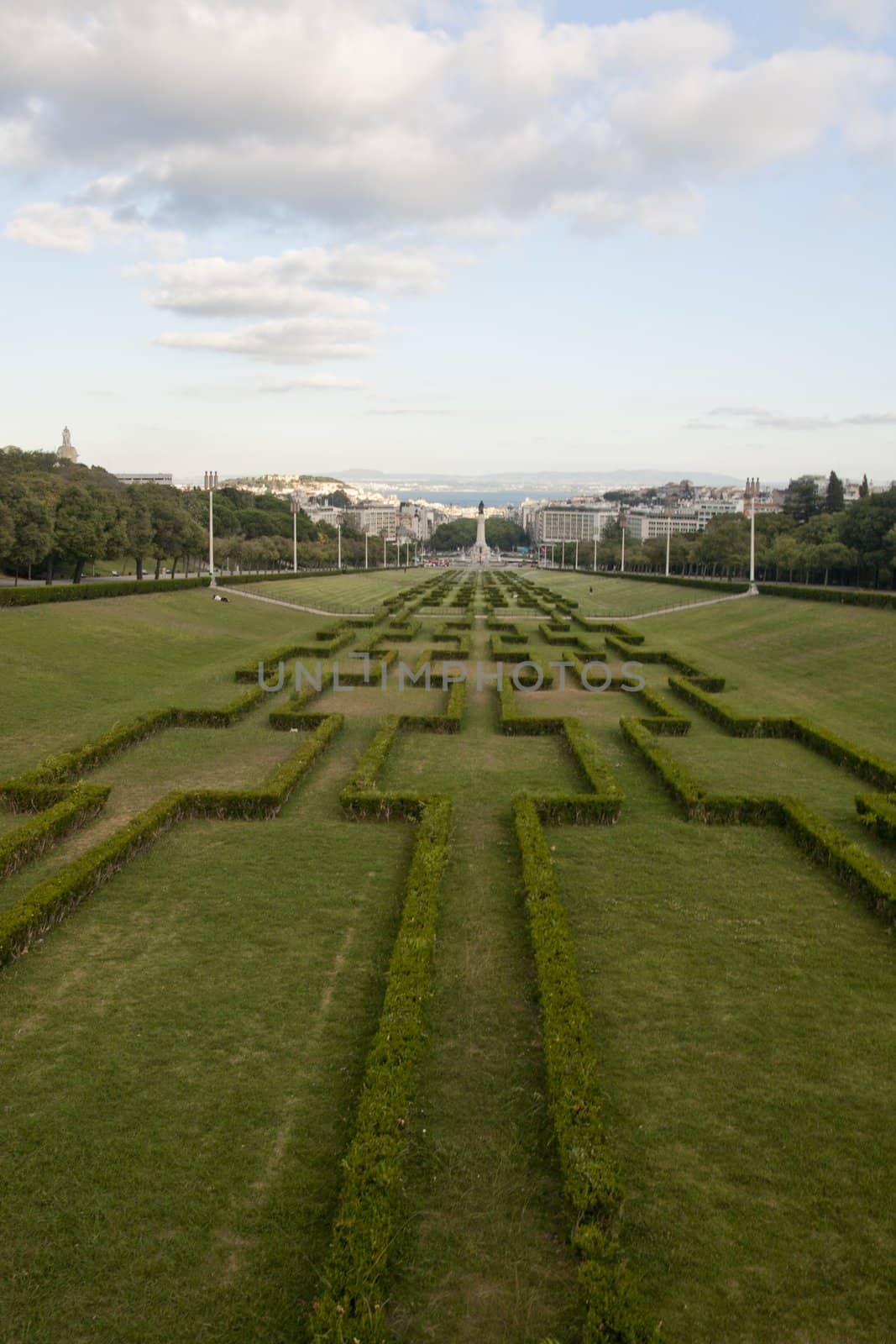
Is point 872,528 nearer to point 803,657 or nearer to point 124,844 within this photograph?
point 803,657

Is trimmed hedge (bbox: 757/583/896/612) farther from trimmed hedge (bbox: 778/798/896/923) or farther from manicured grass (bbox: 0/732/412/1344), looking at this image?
manicured grass (bbox: 0/732/412/1344)

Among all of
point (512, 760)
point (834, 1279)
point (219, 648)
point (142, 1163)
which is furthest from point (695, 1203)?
point (219, 648)

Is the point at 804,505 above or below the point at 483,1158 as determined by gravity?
above

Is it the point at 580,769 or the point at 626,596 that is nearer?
the point at 580,769

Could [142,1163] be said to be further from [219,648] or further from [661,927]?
[219,648]

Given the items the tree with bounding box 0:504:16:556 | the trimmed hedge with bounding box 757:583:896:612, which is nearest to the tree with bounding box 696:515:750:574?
the trimmed hedge with bounding box 757:583:896:612

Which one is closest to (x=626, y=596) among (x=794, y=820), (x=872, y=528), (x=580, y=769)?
(x=872, y=528)

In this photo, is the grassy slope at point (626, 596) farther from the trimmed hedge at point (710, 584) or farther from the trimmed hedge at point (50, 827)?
the trimmed hedge at point (50, 827)

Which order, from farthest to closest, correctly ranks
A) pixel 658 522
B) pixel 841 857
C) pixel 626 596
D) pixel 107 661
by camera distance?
pixel 658 522
pixel 626 596
pixel 107 661
pixel 841 857
